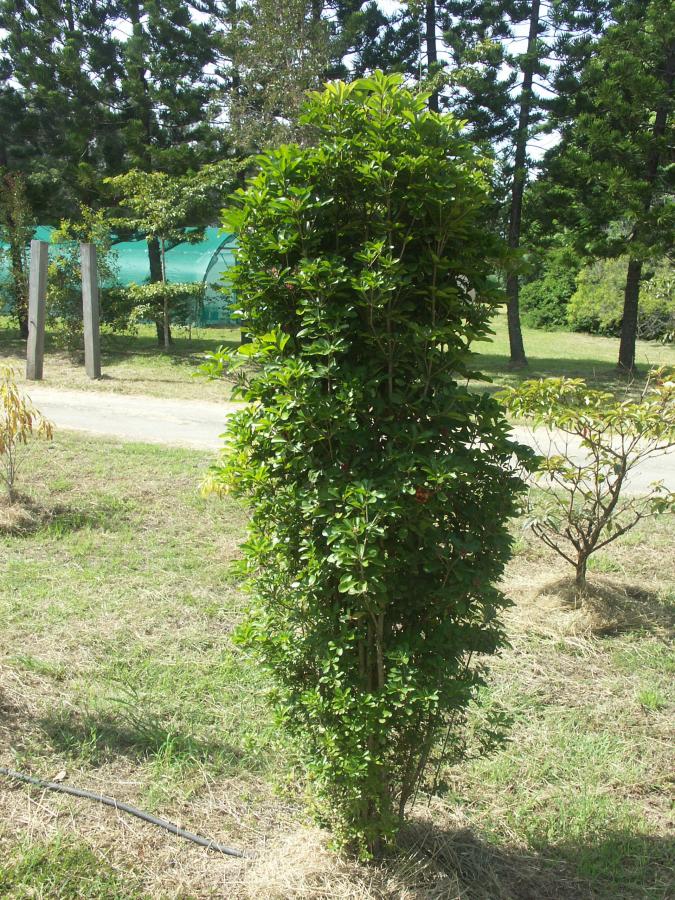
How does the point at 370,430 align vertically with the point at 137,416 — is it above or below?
above

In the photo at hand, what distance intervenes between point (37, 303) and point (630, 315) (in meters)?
11.8

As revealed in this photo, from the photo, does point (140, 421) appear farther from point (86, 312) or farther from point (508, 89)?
point (508, 89)

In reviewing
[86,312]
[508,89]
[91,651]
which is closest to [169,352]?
[86,312]

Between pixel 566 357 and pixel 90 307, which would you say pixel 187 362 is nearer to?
pixel 90 307

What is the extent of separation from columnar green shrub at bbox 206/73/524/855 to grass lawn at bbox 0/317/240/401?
8.03 metres

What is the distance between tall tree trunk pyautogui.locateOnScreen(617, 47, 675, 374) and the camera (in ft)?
47.4

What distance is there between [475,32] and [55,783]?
16797 mm

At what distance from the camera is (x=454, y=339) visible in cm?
213

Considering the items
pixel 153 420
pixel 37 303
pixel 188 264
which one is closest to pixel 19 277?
pixel 37 303

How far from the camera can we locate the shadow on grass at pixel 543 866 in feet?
7.95

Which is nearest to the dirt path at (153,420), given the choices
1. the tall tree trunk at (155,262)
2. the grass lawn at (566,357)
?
the grass lawn at (566,357)

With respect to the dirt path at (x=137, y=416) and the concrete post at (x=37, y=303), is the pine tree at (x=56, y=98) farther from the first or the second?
the dirt path at (x=137, y=416)

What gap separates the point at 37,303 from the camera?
13.2 metres

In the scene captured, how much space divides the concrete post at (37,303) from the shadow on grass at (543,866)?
12.3 meters
